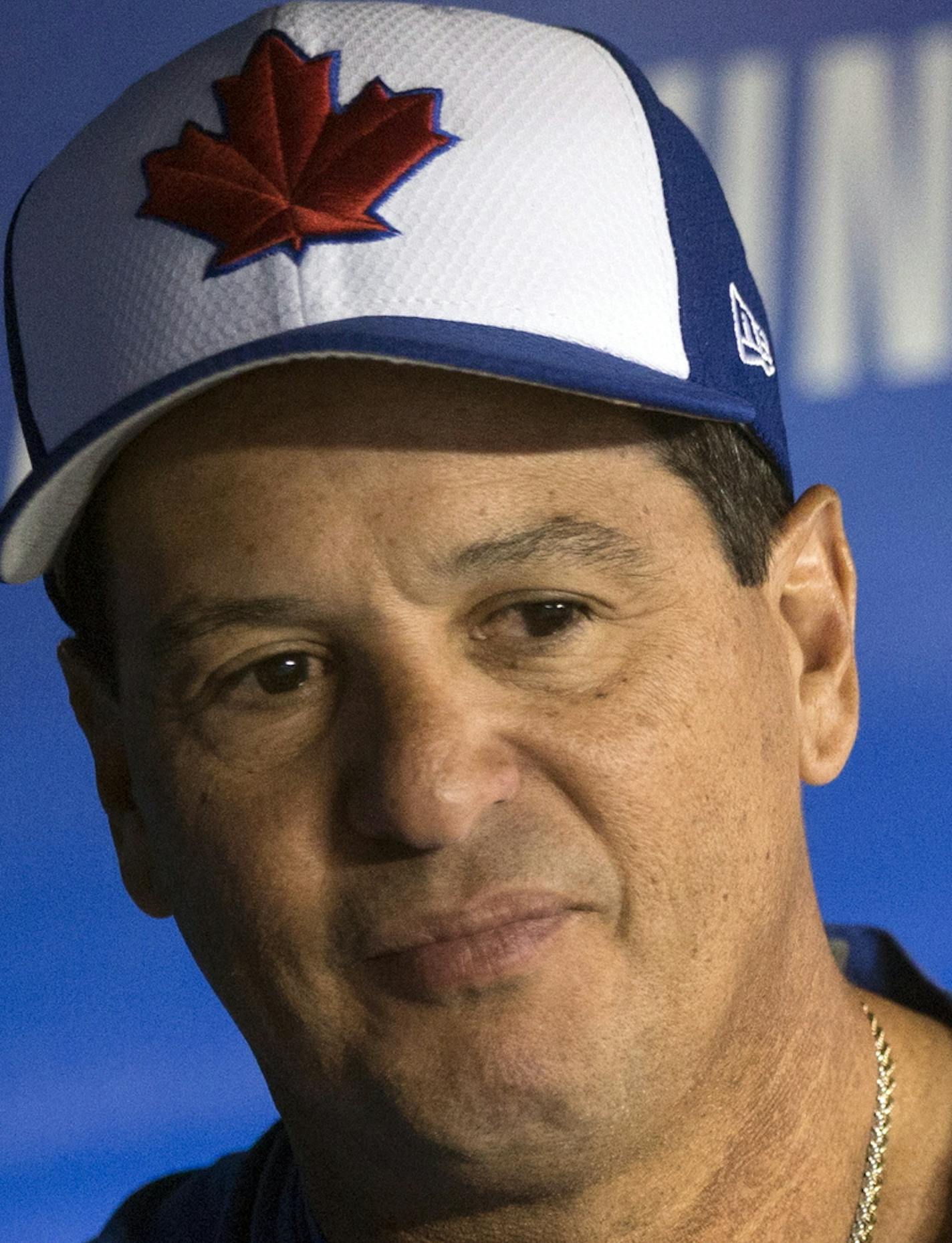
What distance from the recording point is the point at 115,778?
5.29 feet

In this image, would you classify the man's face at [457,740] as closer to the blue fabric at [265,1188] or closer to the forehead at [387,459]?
the forehead at [387,459]

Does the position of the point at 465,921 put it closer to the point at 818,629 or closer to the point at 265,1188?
the point at 818,629

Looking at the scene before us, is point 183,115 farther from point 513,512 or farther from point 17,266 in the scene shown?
point 513,512

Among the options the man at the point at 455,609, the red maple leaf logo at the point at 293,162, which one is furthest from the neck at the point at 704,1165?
the red maple leaf logo at the point at 293,162

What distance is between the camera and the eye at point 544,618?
1344 millimetres

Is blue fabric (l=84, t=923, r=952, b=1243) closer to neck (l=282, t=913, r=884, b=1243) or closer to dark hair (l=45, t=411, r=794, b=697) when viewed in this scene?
neck (l=282, t=913, r=884, b=1243)

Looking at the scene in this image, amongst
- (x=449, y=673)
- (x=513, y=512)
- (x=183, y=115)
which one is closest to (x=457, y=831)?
(x=449, y=673)

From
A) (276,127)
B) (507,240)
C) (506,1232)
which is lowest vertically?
(506,1232)

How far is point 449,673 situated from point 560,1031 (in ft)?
0.78

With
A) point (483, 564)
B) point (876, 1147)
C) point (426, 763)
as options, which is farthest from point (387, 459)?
point (876, 1147)

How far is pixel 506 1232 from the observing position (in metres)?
1.39

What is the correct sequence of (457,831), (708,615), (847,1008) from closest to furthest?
(457,831)
(708,615)
(847,1008)

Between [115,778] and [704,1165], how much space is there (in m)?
0.55

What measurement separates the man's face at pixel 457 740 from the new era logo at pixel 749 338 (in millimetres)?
120
